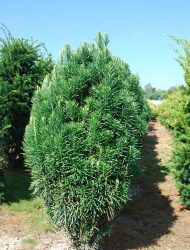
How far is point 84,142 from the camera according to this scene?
4.97 m

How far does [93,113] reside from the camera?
512 cm

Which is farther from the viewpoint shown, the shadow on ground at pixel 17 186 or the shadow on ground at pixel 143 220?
the shadow on ground at pixel 17 186

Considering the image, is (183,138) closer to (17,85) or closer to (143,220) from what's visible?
(143,220)

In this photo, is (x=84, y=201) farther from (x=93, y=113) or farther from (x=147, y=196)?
(x=147, y=196)

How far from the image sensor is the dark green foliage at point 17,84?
9.30 meters

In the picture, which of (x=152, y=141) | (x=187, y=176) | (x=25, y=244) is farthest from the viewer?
(x=152, y=141)

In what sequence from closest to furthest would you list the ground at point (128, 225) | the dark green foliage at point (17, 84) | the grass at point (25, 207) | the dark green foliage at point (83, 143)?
the dark green foliage at point (83, 143)
the ground at point (128, 225)
the grass at point (25, 207)
the dark green foliage at point (17, 84)

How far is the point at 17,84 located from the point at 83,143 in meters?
5.09

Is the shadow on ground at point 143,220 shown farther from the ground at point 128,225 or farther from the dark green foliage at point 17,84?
the dark green foliage at point 17,84

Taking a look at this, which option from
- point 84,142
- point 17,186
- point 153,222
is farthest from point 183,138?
point 17,186

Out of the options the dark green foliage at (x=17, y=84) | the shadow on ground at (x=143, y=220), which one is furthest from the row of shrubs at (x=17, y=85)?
the shadow on ground at (x=143, y=220)

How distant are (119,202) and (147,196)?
391 centimetres

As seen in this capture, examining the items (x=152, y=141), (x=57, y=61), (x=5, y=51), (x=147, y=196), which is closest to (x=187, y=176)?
(x=147, y=196)

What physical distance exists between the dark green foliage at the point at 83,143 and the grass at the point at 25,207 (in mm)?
925
